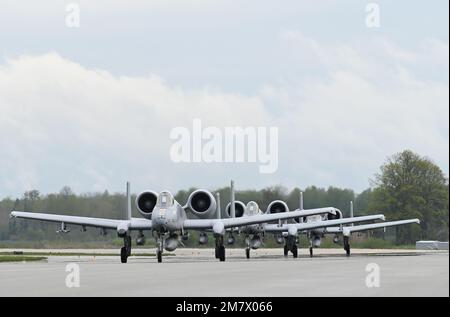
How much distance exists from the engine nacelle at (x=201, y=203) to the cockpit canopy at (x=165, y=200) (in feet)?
15.4

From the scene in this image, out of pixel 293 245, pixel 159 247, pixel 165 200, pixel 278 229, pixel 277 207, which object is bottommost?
pixel 159 247

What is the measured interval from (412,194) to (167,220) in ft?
150

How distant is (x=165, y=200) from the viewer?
1826 inches

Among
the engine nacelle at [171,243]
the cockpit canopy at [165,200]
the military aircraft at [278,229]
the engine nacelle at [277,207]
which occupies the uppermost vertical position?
the engine nacelle at [277,207]

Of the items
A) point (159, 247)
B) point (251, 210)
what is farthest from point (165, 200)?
point (251, 210)

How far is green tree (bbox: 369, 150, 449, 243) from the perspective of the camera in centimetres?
8612

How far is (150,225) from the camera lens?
4712cm

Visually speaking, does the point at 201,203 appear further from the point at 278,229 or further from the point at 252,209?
the point at 278,229

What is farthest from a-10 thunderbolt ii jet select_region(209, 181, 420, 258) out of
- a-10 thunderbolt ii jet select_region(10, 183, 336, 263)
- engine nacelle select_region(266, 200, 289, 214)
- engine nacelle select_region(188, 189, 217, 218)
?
a-10 thunderbolt ii jet select_region(10, 183, 336, 263)

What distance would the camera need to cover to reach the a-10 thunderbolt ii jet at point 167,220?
46.0 metres

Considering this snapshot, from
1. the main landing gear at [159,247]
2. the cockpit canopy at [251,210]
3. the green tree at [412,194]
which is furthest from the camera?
the green tree at [412,194]

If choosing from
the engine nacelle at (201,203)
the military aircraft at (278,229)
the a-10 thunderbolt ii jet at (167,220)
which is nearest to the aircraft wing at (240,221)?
the a-10 thunderbolt ii jet at (167,220)

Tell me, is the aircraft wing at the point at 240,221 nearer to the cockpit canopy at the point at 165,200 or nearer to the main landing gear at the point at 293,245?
the cockpit canopy at the point at 165,200

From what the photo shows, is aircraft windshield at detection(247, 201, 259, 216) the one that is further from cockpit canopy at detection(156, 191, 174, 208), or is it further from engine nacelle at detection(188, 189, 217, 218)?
cockpit canopy at detection(156, 191, 174, 208)
